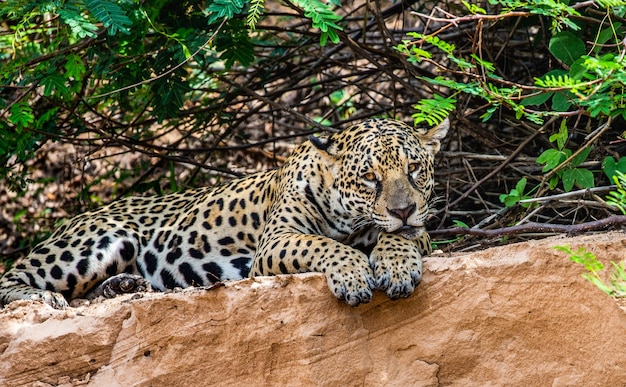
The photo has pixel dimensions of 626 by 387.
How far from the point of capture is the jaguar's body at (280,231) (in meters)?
6.43

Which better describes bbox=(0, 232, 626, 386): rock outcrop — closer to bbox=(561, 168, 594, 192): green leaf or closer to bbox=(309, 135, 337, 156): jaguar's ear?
bbox=(561, 168, 594, 192): green leaf

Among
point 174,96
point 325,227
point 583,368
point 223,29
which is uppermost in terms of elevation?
point 223,29

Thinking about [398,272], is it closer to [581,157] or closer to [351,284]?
[351,284]

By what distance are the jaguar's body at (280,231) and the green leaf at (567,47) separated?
3.50 feet

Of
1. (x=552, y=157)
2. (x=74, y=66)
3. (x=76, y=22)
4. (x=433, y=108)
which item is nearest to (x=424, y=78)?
(x=433, y=108)

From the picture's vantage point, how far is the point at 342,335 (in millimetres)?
5969

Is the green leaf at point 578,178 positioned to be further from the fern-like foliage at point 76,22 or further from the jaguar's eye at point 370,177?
the fern-like foliage at point 76,22

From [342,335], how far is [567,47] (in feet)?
9.05

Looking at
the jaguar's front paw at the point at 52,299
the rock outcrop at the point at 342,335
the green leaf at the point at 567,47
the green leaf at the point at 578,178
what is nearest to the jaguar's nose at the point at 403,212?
the rock outcrop at the point at 342,335

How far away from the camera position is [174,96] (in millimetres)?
8273

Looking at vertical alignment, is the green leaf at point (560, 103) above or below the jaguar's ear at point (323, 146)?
above

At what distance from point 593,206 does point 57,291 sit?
14.0 ft

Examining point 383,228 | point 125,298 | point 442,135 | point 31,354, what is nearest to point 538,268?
point 383,228

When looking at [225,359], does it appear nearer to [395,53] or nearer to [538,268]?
[538,268]
